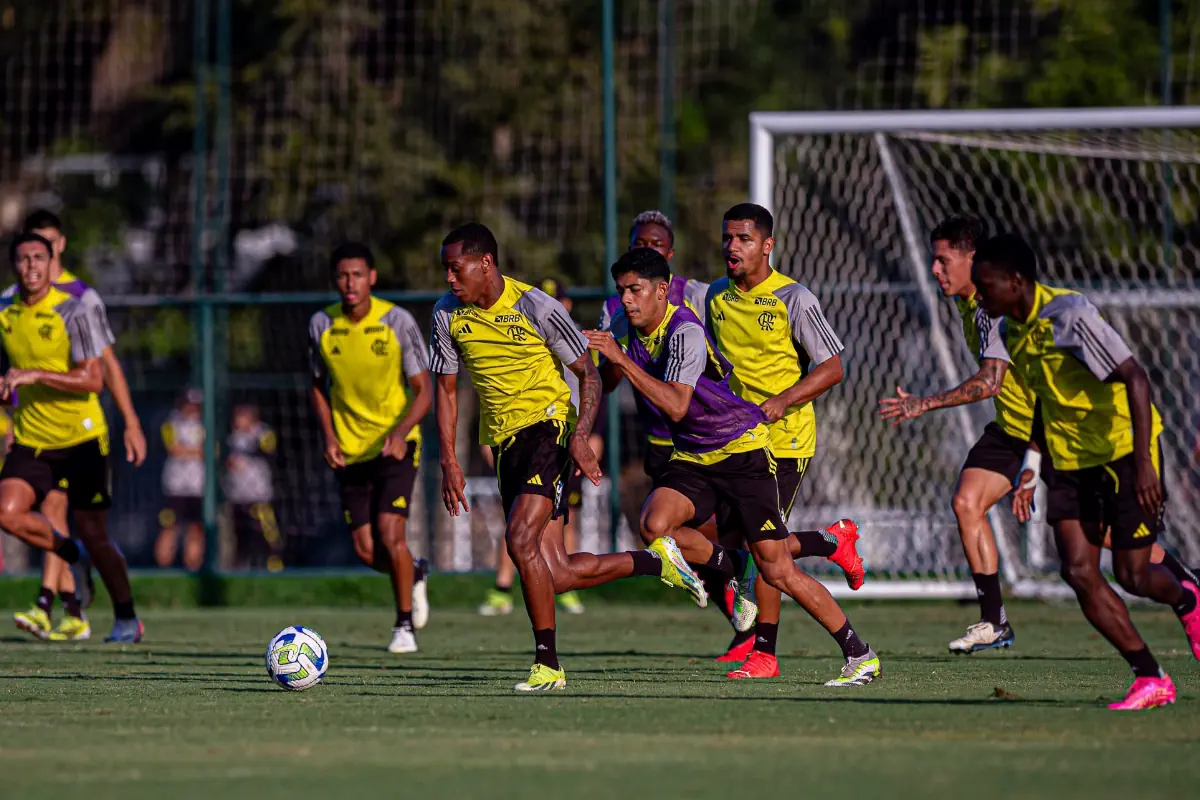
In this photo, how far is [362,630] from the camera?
14.0m

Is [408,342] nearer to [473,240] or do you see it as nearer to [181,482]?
[473,240]

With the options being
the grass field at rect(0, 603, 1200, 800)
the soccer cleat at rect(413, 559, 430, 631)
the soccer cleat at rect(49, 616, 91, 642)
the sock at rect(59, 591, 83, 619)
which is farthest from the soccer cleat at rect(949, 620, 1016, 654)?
the sock at rect(59, 591, 83, 619)

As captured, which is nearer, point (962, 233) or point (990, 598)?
point (962, 233)

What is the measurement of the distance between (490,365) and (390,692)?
5.60 ft

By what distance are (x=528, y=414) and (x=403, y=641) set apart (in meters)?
2.90

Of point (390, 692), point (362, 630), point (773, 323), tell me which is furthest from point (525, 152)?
point (390, 692)

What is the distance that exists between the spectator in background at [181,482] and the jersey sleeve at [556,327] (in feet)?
42.6

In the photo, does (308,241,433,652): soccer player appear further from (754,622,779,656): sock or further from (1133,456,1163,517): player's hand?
(1133,456,1163,517): player's hand

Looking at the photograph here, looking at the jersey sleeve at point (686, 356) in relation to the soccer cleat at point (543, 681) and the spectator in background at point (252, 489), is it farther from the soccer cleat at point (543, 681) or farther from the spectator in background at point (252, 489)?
the spectator in background at point (252, 489)

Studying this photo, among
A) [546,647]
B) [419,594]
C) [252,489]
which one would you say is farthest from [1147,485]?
[252,489]

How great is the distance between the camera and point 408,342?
12.2 meters

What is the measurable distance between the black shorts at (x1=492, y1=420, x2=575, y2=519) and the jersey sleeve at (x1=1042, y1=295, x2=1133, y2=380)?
2.64 meters

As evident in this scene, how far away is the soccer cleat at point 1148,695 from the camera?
763cm

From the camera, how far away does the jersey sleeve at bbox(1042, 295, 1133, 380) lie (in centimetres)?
752
